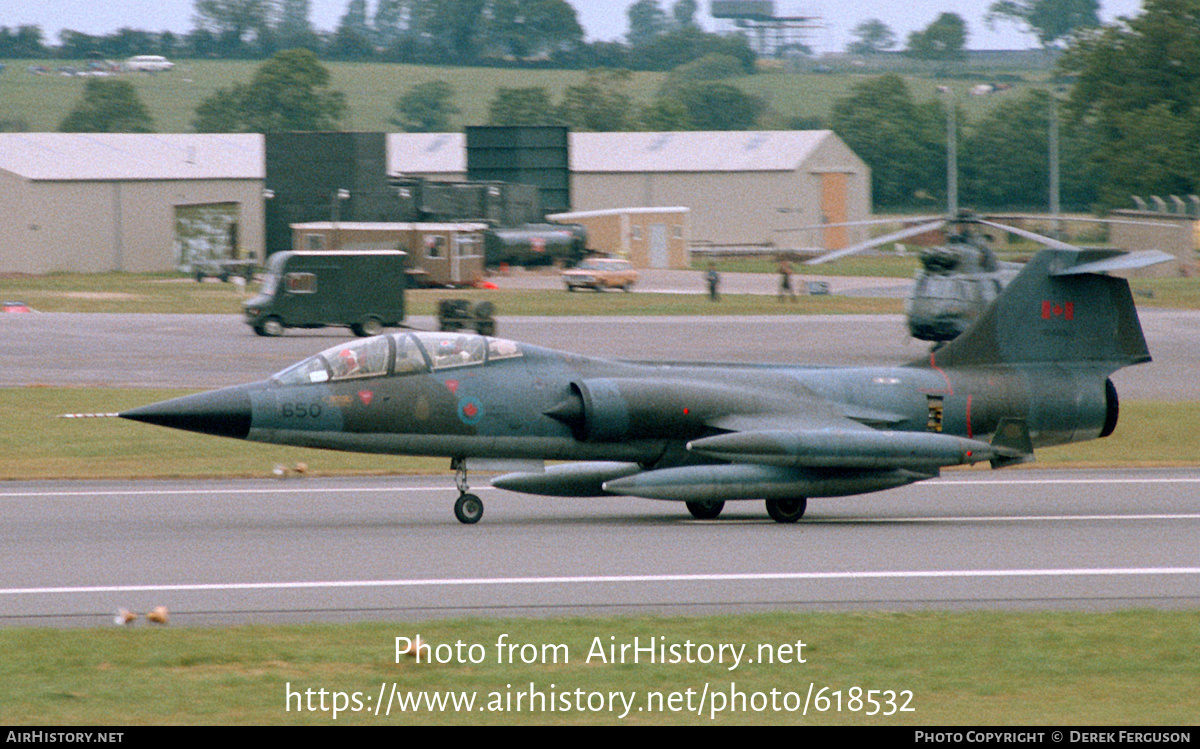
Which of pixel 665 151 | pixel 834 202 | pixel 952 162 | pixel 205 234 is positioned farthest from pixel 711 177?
pixel 205 234

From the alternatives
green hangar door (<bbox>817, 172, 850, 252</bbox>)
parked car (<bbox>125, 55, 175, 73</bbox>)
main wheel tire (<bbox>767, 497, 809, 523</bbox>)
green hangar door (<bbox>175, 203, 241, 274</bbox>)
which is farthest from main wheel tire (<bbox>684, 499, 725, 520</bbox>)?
parked car (<bbox>125, 55, 175, 73</bbox>)

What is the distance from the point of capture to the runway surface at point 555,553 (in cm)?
1184

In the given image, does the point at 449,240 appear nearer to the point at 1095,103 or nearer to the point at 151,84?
the point at 1095,103

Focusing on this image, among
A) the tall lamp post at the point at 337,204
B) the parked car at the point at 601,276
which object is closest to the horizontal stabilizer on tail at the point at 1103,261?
the parked car at the point at 601,276

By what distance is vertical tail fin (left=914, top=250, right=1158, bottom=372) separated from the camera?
17734 mm

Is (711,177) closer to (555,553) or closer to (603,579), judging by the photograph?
(555,553)

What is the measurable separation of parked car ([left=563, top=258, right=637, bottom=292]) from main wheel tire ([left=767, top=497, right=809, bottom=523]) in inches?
1719

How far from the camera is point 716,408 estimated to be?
652 inches

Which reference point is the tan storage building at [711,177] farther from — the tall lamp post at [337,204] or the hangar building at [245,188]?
the tall lamp post at [337,204]

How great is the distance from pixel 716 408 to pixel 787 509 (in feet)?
4.83

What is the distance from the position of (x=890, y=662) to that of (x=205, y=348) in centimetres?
3035

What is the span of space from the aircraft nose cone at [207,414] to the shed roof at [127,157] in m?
57.1

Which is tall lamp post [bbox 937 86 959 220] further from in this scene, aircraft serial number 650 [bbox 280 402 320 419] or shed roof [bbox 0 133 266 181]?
shed roof [bbox 0 133 266 181]

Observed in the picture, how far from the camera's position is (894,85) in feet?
432
